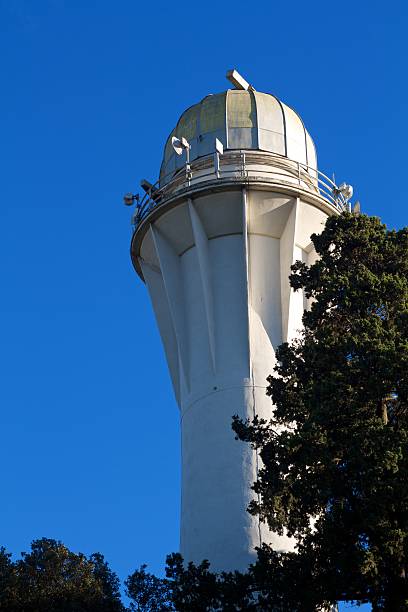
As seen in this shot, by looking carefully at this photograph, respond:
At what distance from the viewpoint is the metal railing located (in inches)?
1308

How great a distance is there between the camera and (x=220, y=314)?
32656 millimetres

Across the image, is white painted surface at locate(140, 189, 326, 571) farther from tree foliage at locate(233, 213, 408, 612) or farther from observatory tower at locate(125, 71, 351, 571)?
tree foliage at locate(233, 213, 408, 612)

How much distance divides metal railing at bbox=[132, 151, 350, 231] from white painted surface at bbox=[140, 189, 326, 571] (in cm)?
70

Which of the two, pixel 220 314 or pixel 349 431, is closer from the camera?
pixel 349 431

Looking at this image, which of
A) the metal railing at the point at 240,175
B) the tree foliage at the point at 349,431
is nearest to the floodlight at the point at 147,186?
the metal railing at the point at 240,175

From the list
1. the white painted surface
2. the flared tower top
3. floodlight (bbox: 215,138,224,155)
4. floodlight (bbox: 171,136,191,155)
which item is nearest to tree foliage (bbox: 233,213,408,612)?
the white painted surface

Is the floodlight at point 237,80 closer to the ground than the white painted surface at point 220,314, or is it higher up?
higher up

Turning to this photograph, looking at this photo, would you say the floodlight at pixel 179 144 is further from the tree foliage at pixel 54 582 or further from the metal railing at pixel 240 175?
the tree foliage at pixel 54 582

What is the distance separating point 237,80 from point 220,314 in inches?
339

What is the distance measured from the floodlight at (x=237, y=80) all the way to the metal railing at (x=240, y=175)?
129 inches

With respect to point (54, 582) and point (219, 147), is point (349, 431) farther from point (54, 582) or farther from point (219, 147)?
point (219, 147)

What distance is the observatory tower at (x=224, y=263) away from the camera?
30.5 m

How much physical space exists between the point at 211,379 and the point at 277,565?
9.94m

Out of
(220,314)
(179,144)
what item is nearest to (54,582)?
(220,314)
